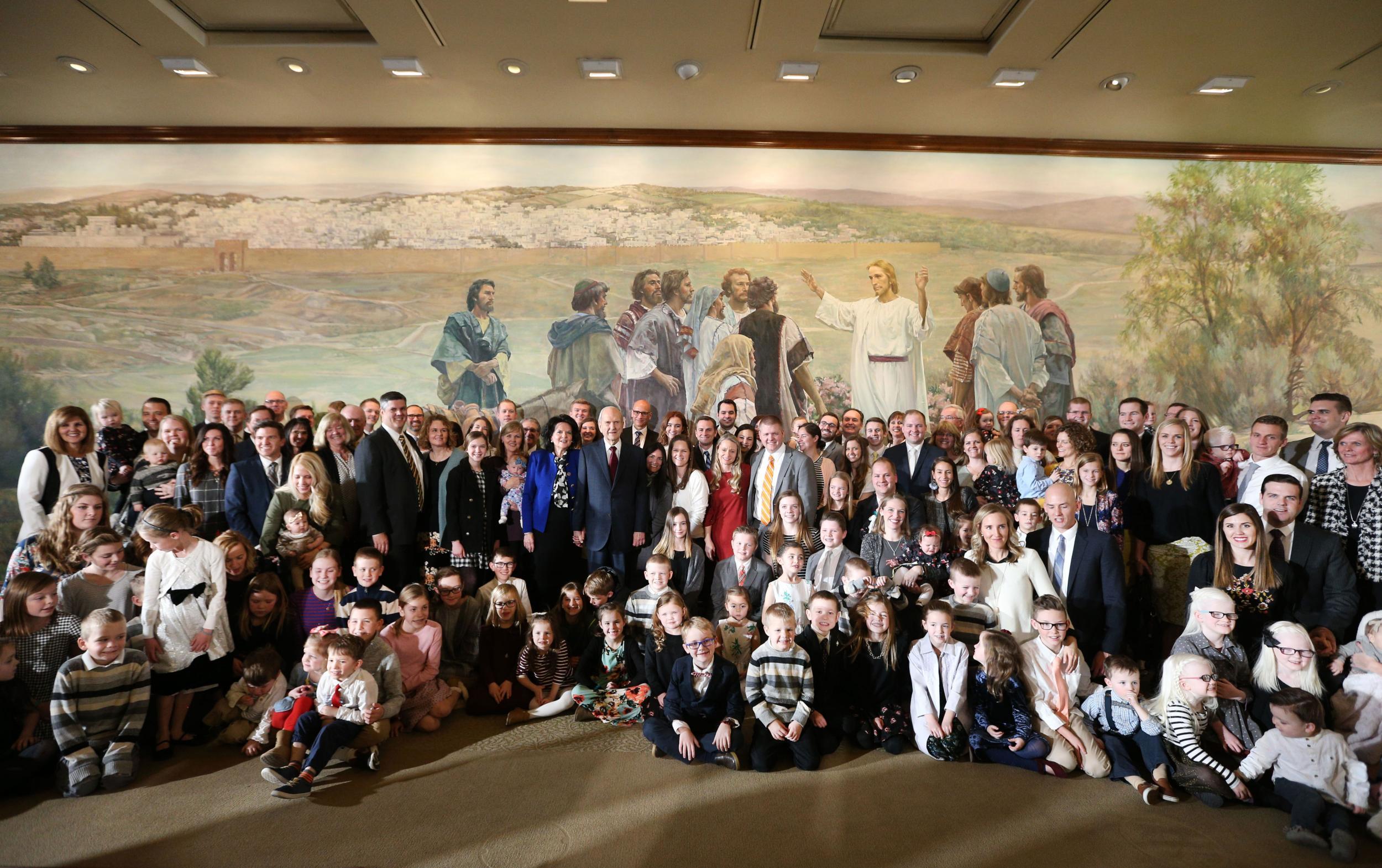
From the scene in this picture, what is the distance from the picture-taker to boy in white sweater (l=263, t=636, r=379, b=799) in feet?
11.3

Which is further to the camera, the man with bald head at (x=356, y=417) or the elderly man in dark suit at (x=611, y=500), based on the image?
the man with bald head at (x=356, y=417)

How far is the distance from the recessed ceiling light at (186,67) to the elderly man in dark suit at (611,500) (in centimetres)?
462

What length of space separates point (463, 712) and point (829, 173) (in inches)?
238

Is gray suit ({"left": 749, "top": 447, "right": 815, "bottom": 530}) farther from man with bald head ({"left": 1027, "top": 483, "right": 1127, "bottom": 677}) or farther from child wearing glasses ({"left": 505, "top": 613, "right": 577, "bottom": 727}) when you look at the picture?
child wearing glasses ({"left": 505, "top": 613, "right": 577, "bottom": 727})

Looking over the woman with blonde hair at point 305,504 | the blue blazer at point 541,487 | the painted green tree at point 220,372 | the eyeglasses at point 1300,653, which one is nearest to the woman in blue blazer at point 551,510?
the blue blazer at point 541,487

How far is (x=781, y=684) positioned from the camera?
12.8ft

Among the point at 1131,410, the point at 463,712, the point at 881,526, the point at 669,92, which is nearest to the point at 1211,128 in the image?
the point at 1131,410

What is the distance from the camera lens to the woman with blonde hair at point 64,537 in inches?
165

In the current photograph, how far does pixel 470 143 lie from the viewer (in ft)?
23.6

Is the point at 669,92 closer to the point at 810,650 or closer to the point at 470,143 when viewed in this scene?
the point at 470,143

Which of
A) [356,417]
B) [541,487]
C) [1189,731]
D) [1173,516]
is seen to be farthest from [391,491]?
[1173,516]

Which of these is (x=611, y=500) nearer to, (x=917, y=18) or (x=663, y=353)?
(x=663, y=353)

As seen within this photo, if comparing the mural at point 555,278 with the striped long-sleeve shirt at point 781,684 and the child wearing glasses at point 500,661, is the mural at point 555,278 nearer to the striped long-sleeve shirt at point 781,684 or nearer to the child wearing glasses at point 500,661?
the child wearing glasses at point 500,661

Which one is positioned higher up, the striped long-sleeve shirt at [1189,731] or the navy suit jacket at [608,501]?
the navy suit jacket at [608,501]
